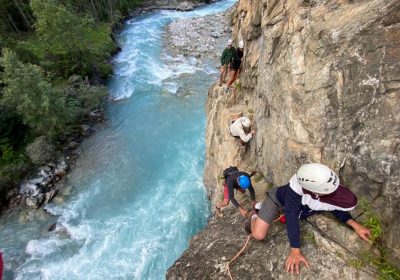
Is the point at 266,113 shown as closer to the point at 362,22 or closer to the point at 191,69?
the point at 362,22

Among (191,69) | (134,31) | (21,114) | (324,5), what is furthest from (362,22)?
(134,31)

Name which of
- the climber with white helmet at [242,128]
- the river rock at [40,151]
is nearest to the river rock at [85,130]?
the river rock at [40,151]

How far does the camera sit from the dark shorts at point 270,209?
5.93 m

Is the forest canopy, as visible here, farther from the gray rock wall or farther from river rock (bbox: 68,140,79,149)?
the gray rock wall

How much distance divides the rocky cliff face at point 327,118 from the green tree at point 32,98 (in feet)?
51.4

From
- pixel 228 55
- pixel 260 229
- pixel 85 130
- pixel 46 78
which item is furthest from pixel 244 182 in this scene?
pixel 46 78

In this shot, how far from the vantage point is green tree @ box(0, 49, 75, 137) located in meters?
18.2

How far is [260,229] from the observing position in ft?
20.0

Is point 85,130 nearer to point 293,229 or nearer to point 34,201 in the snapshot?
point 34,201

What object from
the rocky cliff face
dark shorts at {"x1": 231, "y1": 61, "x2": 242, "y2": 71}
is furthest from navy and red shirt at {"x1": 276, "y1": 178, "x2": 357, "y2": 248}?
dark shorts at {"x1": 231, "y1": 61, "x2": 242, "y2": 71}

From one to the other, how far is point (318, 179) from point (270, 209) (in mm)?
1497

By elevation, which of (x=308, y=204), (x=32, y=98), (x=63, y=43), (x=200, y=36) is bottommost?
(x=200, y=36)

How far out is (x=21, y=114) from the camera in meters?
20.0

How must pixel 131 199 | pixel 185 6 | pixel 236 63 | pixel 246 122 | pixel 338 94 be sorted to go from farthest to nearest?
pixel 185 6 → pixel 131 199 → pixel 236 63 → pixel 246 122 → pixel 338 94
